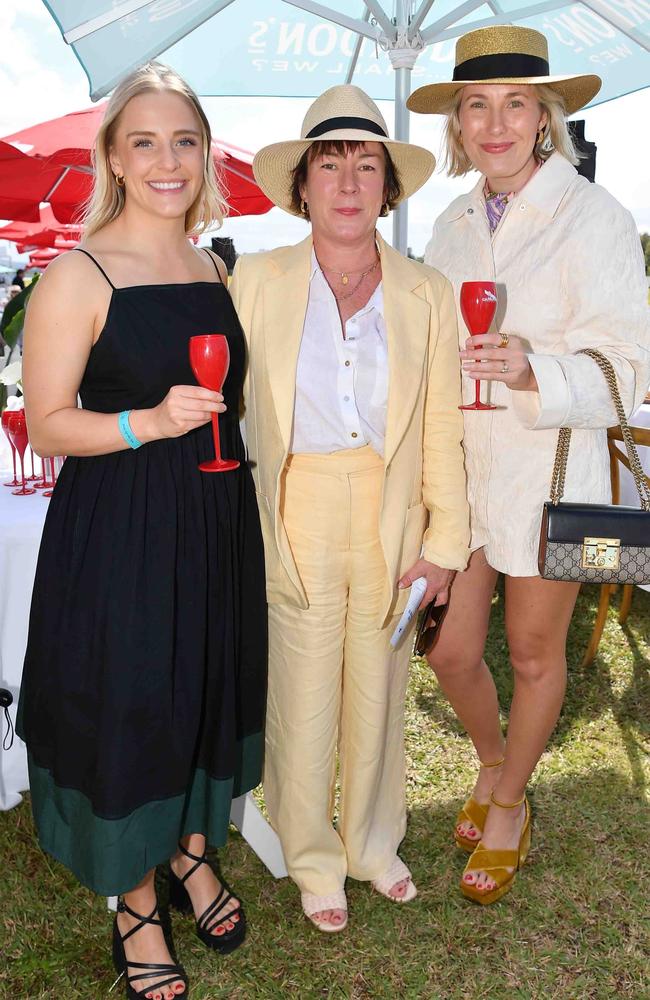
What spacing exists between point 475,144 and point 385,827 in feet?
6.66

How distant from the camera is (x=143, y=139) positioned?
6.26ft

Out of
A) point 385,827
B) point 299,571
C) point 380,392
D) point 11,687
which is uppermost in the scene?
point 380,392

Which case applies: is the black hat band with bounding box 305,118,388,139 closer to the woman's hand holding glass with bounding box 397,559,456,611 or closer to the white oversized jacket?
the white oversized jacket

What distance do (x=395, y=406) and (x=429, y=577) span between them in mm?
510

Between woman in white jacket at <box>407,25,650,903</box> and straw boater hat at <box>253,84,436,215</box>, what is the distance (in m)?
0.19

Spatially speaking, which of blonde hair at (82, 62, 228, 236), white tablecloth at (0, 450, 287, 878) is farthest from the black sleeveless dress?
white tablecloth at (0, 450, 287, 878)

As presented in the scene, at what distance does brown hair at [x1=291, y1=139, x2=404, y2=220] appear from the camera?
6.77 feet

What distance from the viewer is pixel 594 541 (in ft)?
7.04

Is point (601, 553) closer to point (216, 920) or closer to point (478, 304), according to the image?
point (478, 304)

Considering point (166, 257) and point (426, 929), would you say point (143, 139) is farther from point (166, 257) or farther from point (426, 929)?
point (426, 929)

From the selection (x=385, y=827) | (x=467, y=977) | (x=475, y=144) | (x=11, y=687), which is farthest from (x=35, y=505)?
(x=467, y=977)

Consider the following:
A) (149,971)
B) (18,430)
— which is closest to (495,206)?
(18,430)

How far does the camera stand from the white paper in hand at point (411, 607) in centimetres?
221

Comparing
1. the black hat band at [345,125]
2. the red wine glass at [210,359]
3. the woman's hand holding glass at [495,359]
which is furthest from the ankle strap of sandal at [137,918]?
the black hat band at [345,125]
